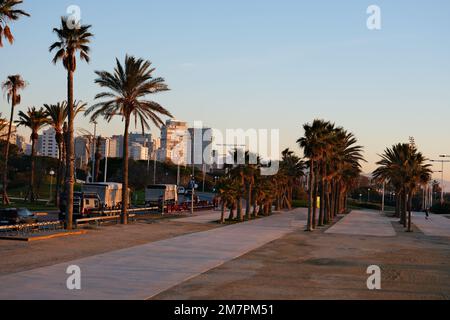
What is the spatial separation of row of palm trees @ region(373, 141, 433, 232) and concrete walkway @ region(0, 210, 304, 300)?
25.6 meters

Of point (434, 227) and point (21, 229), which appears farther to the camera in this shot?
point (434, 227)

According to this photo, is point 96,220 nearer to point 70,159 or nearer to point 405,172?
point 70,159

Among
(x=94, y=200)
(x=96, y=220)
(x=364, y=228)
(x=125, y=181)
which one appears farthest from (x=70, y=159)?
(x=364, y=228)

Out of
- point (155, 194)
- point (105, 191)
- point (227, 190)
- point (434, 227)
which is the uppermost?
point (227, 190)

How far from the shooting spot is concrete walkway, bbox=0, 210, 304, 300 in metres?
14.1

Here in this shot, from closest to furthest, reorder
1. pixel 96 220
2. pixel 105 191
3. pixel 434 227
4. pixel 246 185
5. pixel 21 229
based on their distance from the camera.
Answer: pixel 21 229
pixel 96 220
pixel 105 191
pixel 434 227
pixel 246 185

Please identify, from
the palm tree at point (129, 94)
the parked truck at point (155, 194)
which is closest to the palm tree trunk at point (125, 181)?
the palm tree at point (129, 94)

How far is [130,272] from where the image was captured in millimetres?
17875

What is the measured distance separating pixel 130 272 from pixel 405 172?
1615 inches

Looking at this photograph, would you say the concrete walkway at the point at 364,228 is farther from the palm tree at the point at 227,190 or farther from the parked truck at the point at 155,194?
the parked truck at the point at 155,194
